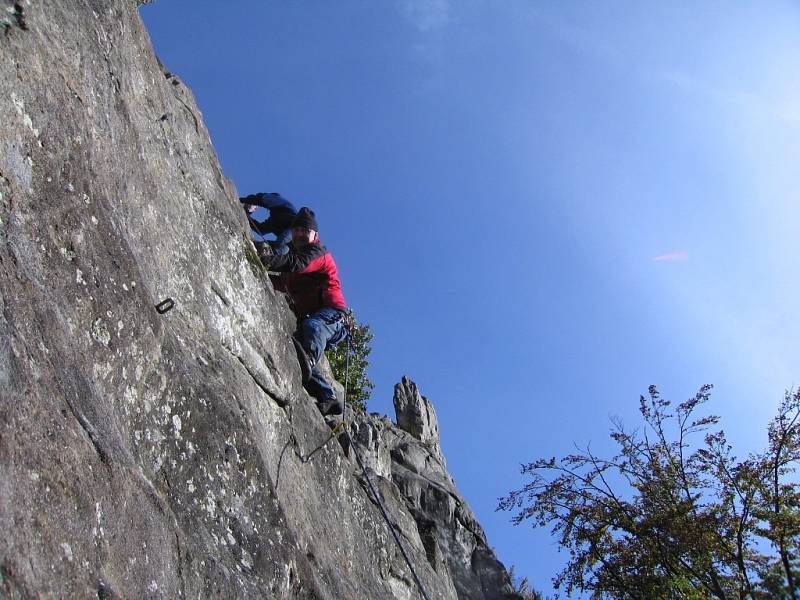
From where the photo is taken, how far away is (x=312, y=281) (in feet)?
36.6

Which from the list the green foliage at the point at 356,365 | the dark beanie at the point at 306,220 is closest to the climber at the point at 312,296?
the dark beanie at the point at 306,220

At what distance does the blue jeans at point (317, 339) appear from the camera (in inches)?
401

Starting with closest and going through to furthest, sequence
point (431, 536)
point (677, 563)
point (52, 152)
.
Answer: point (52, 152) < point (431, 536) < point (677, 563)

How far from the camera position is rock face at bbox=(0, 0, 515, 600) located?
12.7 feet

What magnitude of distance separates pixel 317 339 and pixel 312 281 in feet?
4.15

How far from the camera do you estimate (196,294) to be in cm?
757

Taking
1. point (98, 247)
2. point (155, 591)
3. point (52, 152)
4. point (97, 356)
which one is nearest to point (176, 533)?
point (155, 591)

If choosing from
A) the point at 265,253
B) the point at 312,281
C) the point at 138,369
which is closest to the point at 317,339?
the point at 312,281

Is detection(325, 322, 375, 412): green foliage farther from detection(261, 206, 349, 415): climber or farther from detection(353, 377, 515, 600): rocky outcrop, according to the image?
detection(261, 206, 349, 415): climber

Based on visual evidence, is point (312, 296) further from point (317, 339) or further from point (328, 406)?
point (328, 406)

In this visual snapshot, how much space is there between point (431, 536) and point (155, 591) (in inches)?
406

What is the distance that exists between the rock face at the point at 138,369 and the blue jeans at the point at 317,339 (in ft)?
1.39

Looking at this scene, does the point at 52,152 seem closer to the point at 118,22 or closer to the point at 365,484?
the point at 118,22

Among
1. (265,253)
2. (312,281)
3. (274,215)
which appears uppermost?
(274,215)
